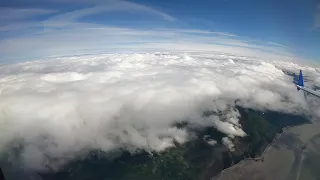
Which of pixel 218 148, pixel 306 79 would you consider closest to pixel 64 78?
pixel 218 148

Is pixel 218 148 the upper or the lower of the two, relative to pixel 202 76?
lower

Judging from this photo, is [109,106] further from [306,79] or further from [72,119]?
[306,79]

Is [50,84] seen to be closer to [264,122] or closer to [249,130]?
[249,130]

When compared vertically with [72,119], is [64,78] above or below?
above

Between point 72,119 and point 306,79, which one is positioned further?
point 306,79

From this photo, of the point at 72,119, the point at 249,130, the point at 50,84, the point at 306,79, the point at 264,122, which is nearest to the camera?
the point at 72,119

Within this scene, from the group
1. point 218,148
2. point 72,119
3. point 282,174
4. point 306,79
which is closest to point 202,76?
point 218,148

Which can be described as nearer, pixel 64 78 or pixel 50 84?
pixel 50 84

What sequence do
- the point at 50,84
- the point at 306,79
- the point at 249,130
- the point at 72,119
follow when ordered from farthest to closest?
the point at 306,79, the point at 249,130, the point at 50,84, the point at 72,119

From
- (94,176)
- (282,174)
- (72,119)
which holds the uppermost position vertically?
(72,119)
